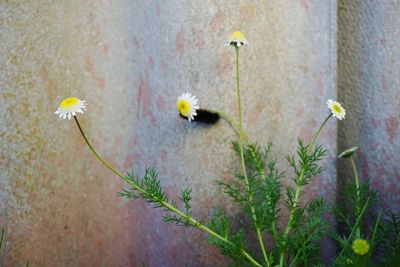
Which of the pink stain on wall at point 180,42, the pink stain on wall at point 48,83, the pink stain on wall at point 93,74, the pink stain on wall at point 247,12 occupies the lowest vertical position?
the pink stain on wall at point 48,83

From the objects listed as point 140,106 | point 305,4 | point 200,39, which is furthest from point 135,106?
point 305,4

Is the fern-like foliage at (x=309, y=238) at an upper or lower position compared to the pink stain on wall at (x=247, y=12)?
lower

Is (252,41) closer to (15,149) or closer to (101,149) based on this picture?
(101,149)

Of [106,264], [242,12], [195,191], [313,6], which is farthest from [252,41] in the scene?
[106,264]

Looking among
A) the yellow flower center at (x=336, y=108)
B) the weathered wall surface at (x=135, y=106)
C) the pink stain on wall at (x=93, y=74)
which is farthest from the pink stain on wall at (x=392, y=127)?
the pink stain on wall at (x=93, y=74)

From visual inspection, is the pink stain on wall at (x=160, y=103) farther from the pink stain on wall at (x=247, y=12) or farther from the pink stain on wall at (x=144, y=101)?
the pink stain on wall at (x=247, y=12)

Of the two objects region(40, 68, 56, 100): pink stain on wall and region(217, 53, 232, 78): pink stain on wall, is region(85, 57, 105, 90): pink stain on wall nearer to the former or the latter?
region(40, 68, 56, 100): pink stain on wall

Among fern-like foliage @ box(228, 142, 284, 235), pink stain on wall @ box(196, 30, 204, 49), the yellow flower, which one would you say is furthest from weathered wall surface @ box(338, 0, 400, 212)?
the yellow flower
